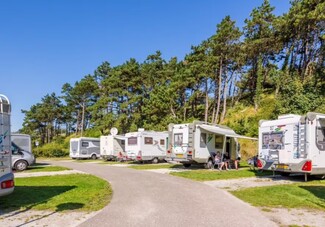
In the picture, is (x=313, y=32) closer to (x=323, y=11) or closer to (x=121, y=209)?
(x=323, y=11)

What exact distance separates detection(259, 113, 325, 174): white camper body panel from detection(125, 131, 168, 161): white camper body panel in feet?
40.2

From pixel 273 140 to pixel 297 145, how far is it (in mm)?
1369

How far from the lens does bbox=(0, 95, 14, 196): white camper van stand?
7410mm

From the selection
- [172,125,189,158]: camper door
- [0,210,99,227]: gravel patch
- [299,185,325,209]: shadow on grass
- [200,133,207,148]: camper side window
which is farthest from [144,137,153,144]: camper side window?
[0,210,99,227]: gravel patch

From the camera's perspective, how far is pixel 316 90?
91.7 feet

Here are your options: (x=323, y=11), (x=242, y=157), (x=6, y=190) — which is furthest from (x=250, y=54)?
(x=6, y=190)

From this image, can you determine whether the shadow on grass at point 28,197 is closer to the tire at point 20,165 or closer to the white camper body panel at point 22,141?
the tire at point 20,165

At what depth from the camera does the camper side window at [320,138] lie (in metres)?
12.9

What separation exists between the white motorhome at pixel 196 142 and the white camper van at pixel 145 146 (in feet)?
18.6

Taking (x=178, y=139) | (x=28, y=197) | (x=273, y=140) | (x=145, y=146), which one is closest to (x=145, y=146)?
(x=145, y=146)

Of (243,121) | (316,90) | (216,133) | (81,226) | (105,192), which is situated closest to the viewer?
(81,226)

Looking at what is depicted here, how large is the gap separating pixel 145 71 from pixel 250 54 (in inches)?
616

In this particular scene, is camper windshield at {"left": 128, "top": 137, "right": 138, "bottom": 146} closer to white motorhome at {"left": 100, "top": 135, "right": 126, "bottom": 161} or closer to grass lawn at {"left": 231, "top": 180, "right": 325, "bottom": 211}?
white motorhome at {"left": 100, "top": 135, "right": 126, "bottom": 161}

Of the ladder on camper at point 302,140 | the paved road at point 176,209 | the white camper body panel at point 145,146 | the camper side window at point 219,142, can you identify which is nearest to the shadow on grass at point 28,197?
the paved road at point 176,209
